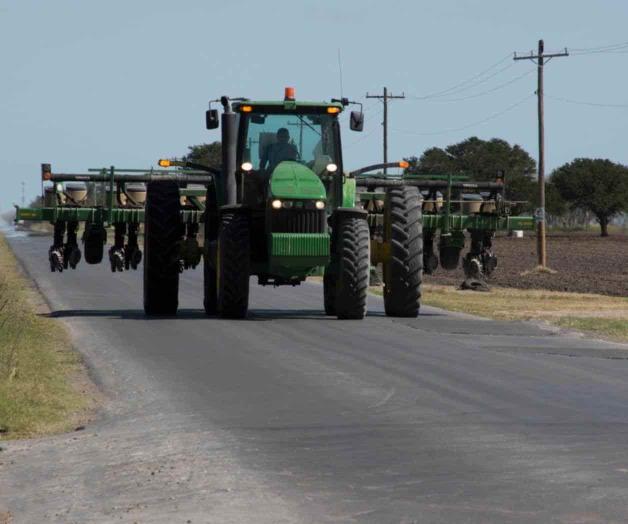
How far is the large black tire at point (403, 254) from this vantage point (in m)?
25.1

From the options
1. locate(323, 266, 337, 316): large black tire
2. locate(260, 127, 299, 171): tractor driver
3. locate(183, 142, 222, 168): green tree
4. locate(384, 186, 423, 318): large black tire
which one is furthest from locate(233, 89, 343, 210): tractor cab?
locate(183, 142, 222, 168): green tree

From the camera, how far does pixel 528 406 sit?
1351cm

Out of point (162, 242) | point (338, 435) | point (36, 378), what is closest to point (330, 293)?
point (162, 242)

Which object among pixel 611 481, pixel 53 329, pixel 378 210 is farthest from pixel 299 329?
pixel 611 481

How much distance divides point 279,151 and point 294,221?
153 cm

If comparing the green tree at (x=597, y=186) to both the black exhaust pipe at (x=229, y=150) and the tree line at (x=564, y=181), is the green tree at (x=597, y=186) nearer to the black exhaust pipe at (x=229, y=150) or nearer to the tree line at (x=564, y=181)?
the tree line at (x=564, y=181)

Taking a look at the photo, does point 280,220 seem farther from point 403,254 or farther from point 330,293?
point 330,293

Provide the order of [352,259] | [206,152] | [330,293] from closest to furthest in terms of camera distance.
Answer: [352,259], [330,293], [206,152]

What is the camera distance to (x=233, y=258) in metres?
23.6

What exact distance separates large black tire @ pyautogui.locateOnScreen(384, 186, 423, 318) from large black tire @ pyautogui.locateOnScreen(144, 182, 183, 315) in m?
3.51

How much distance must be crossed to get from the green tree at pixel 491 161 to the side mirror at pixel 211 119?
111117 millimetres

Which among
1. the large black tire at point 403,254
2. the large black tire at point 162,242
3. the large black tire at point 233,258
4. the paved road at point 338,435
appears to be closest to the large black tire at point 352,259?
the large black tire at point 403,254

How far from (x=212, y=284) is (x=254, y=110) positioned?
11.5 feet

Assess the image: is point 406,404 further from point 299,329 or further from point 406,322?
point 406,322
